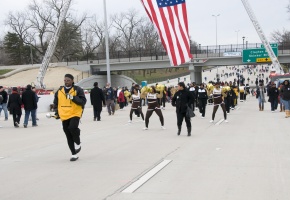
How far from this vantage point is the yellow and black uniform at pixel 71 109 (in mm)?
9039

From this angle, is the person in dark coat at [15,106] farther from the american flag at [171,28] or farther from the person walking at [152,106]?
the american flag at [171,28]

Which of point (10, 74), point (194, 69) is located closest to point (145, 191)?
point (194, 69)

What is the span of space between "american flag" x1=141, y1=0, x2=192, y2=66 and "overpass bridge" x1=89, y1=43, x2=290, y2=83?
34.1 metres

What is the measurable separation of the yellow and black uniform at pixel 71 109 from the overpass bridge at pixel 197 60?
147ft

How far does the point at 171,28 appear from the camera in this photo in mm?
19188

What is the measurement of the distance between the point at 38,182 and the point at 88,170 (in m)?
1.17

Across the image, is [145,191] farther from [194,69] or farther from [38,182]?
[194,69]

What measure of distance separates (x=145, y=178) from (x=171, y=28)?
12.7 metres

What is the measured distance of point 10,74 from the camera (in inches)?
2660

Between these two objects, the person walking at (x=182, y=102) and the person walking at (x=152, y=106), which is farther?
the person walking at (x=152, y=106)

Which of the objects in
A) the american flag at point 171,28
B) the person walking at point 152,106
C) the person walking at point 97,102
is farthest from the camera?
the person walking at point 97,102

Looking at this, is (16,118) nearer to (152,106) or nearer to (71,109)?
(152,106)

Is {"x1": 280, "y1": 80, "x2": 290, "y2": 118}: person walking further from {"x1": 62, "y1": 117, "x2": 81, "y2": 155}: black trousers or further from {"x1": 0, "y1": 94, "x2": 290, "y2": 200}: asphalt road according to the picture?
{"x1": 62, "y1": 117, "x2": 81, "y2": 155}: black trousers

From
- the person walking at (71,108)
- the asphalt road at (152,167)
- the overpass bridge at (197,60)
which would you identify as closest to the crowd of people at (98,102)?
the person walking at (71,108)
